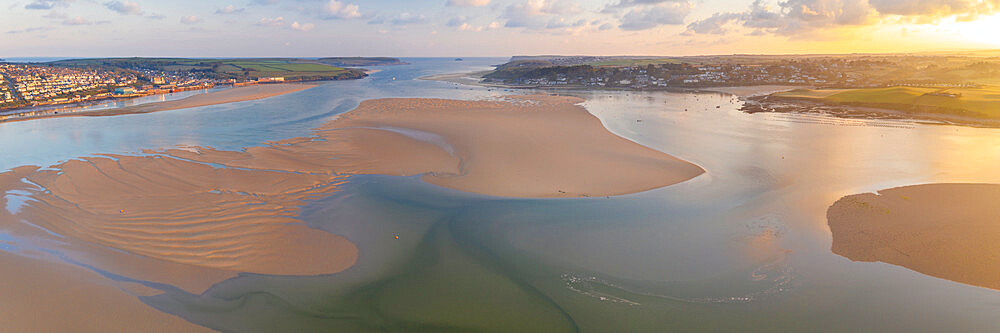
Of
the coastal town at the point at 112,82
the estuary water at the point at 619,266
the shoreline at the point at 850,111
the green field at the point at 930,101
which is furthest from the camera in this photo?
the coastal town at the point at 112,82

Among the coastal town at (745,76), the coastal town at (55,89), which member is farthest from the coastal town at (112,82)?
the coastal town at (745,76)

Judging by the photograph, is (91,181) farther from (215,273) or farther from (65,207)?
(215,273)

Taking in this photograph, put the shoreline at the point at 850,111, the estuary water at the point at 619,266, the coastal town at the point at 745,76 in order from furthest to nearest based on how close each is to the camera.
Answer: the coastal town at the point at 745,76, the shoreline at the point at 850,111, the estuary water at the point at 619,266

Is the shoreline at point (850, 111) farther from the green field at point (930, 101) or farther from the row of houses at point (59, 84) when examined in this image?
the row of houses at point (59, 84)

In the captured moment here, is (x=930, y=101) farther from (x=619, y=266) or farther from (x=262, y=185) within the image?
(x=262, y=185)

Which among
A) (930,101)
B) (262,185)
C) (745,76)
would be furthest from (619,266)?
(745,76)

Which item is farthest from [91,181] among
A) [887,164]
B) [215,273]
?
[887,164]

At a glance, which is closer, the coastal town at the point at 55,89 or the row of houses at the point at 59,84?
the coastal town at the point at 55,89
